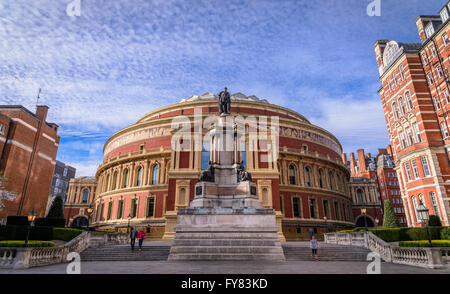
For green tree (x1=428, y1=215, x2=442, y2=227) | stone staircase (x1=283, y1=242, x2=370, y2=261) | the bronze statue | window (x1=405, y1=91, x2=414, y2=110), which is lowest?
stone staircase (x1=283, y1=242, x2=370, y2=261)

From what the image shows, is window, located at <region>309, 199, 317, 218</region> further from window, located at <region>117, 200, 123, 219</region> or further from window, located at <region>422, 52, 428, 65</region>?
window, located at <region>117, 200, 123, 219</region>

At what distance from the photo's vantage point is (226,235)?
1395cm

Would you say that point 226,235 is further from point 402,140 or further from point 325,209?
point 402,140

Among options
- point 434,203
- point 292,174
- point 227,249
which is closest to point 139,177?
point 292,174

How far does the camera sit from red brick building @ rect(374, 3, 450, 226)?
28.1 meters

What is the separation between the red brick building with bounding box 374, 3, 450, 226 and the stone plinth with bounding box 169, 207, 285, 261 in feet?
75.5

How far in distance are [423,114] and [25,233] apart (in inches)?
1603

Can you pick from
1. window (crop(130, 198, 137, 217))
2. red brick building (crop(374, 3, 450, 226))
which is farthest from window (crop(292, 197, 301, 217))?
window (crop(130, 198, 137, 217))

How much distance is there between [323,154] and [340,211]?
9.63m

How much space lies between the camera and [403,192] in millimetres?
33062

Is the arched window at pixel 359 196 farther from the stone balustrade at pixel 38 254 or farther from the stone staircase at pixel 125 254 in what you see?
the stone balustrade at pixel 38 254

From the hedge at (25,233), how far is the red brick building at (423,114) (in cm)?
3529

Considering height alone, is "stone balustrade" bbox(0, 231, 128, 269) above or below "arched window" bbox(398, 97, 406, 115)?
below
